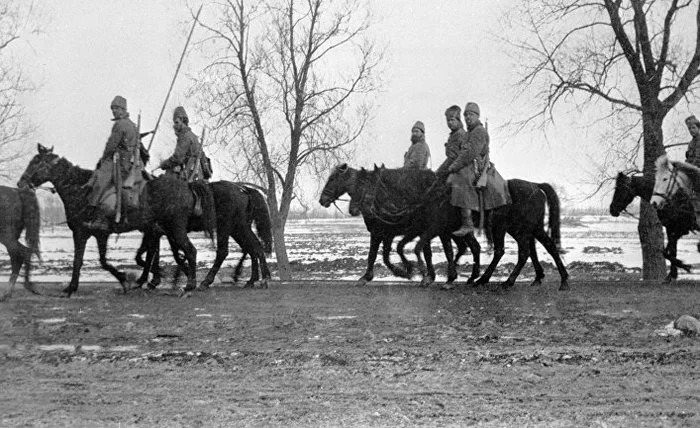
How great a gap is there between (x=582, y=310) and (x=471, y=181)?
3.05m

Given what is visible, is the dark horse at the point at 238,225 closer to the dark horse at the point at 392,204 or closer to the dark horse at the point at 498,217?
the dark horse at the point at 392,204

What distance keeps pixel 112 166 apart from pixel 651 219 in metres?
12.7

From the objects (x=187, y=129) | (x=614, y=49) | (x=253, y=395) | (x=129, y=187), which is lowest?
(x=253, y=395)

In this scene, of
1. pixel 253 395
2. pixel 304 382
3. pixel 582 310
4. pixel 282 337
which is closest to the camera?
pixel 253 395

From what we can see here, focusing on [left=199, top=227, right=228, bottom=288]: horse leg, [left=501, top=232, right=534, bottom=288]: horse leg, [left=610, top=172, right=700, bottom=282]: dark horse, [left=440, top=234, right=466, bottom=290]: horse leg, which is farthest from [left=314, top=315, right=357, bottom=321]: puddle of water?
[left=610, top=172, right=700, bottom=282]: dark horse

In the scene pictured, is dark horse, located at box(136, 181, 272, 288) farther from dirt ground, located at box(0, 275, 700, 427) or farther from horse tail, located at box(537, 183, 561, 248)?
horse tail, located at box(537, 183, 561, 248)

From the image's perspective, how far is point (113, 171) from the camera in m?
12.4

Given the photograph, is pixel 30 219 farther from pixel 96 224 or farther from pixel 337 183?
pixel 337 183

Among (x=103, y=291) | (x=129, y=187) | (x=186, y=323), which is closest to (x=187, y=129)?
(x=129, y=187)

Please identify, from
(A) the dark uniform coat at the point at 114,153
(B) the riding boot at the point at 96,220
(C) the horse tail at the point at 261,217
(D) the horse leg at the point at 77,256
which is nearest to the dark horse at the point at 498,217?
(C) the horse tail at the point at 261,217

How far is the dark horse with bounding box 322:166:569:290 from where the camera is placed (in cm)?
1300

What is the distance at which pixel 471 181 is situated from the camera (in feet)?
41.9

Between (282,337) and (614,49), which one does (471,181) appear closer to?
(282,337)

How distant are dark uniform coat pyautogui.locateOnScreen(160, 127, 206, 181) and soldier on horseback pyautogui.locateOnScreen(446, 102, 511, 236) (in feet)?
14.8
